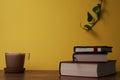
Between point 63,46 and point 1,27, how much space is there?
1.34 ft

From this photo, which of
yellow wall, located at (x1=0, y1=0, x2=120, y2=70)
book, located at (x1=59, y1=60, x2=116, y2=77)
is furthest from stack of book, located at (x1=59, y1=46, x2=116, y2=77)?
yellow wall, located at (x1=0, y1=0, x2=120, y2=70)

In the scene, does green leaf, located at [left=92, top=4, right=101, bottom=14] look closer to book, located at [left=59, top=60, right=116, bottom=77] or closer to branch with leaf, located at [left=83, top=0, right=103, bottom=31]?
branch with leaf, located at [left=83, top=0, right=103, bottom=31]

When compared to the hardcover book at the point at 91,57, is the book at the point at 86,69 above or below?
below

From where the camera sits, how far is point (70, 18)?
1.71 m

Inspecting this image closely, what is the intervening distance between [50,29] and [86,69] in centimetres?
48

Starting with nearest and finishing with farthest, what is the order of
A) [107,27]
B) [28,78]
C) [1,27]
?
1. [28,78]
2. [107,27]
3. [1,27]

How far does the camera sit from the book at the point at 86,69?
130cm

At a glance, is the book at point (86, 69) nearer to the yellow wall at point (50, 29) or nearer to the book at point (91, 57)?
the book at point (91, 57)

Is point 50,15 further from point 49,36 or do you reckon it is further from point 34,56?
point 34,56

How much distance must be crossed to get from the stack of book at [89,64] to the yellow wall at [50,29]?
0.83 feet

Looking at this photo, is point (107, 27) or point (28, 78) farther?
point (107, 27)

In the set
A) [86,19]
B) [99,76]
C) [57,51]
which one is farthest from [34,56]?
[99,76]

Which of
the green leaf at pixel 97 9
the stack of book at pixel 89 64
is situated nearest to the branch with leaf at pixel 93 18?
the green leaf at pixel 97 9

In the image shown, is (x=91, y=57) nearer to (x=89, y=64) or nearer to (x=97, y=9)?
(x=89, y=64)
